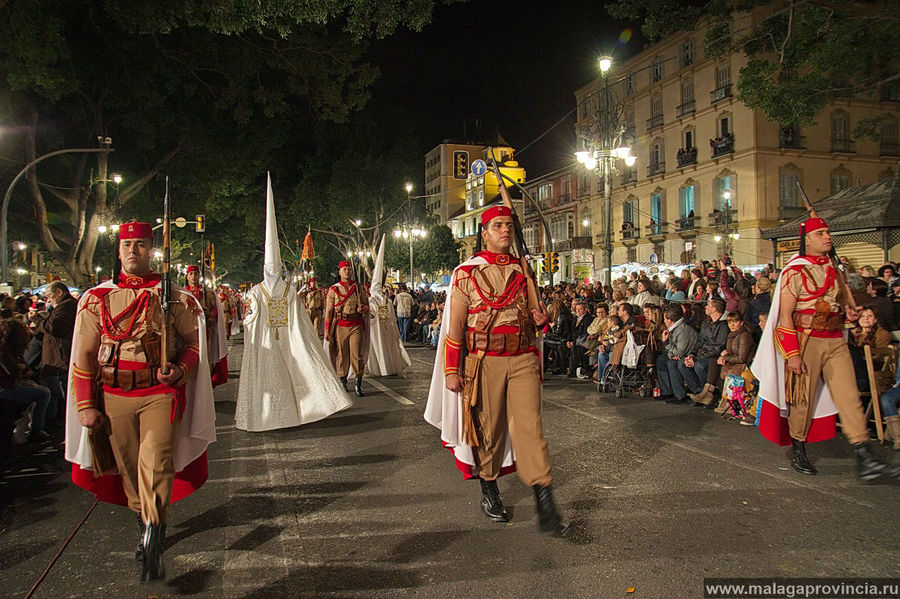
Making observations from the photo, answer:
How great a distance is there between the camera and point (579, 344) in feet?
41.2

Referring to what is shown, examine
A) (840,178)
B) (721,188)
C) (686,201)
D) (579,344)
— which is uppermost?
(840,178)

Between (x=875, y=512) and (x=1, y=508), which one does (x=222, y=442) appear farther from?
(x=875, y=512)

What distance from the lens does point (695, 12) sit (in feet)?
47.3

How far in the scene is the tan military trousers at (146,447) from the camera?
397 cm

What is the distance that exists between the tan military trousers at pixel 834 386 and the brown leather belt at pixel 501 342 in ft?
9.25

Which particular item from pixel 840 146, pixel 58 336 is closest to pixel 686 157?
pixel 840 146

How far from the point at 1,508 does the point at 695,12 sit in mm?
15101

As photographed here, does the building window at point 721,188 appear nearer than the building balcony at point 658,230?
Yes

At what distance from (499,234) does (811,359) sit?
10.2 feet

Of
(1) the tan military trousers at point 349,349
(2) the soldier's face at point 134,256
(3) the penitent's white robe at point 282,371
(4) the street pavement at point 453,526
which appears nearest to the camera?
(4) the street pavement at point 453,526

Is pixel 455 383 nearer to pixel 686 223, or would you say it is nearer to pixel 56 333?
pixel 56 333

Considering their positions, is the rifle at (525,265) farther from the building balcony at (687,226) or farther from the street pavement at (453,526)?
the building balcony at (687,226)

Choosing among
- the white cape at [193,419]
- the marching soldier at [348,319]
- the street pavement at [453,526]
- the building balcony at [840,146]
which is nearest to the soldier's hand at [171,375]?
the white cape at [193,419]

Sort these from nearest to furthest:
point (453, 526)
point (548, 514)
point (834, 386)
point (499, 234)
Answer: point (548, 514)
point (453, 526)
point (499, 234)
point (834, 386)
